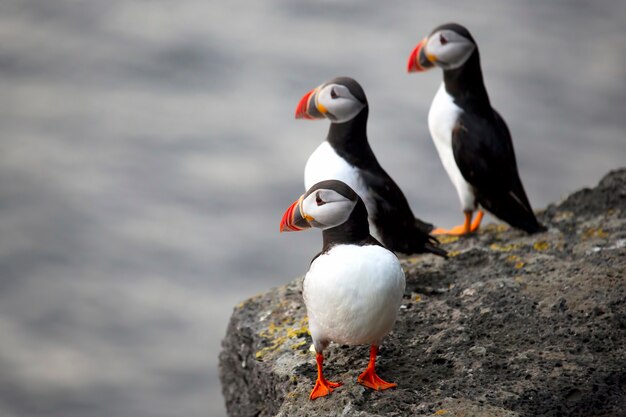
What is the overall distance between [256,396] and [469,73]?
246cm

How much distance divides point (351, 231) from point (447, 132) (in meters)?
2.19

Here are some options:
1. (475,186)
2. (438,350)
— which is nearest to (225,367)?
(438,350)

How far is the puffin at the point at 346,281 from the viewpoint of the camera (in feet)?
13.3

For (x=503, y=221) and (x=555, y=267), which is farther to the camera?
(x=503, y=221)

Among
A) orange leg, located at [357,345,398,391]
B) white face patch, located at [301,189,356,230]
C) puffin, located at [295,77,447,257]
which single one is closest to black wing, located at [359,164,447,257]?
puffin, located at [295,77,447,257]

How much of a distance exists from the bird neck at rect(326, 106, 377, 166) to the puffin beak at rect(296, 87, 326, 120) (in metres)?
0.12

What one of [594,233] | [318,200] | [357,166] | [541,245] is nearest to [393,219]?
[357,166]

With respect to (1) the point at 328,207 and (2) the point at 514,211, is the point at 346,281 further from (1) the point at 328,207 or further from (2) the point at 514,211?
(2) the point at 514,211

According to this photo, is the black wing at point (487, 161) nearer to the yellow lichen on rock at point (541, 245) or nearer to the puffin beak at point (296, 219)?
the yellow lichen on rock at point (541, 245)

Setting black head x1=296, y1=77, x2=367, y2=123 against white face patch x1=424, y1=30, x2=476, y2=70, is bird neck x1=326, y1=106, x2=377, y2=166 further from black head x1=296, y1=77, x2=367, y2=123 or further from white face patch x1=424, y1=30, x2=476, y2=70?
white face patch x1=424, y1=30, x2=476, y2=70

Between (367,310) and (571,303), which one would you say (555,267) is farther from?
(367,310)

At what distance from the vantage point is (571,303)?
15.0ft

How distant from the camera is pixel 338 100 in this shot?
→ 5.29 metres

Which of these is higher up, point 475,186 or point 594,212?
point 475,186
